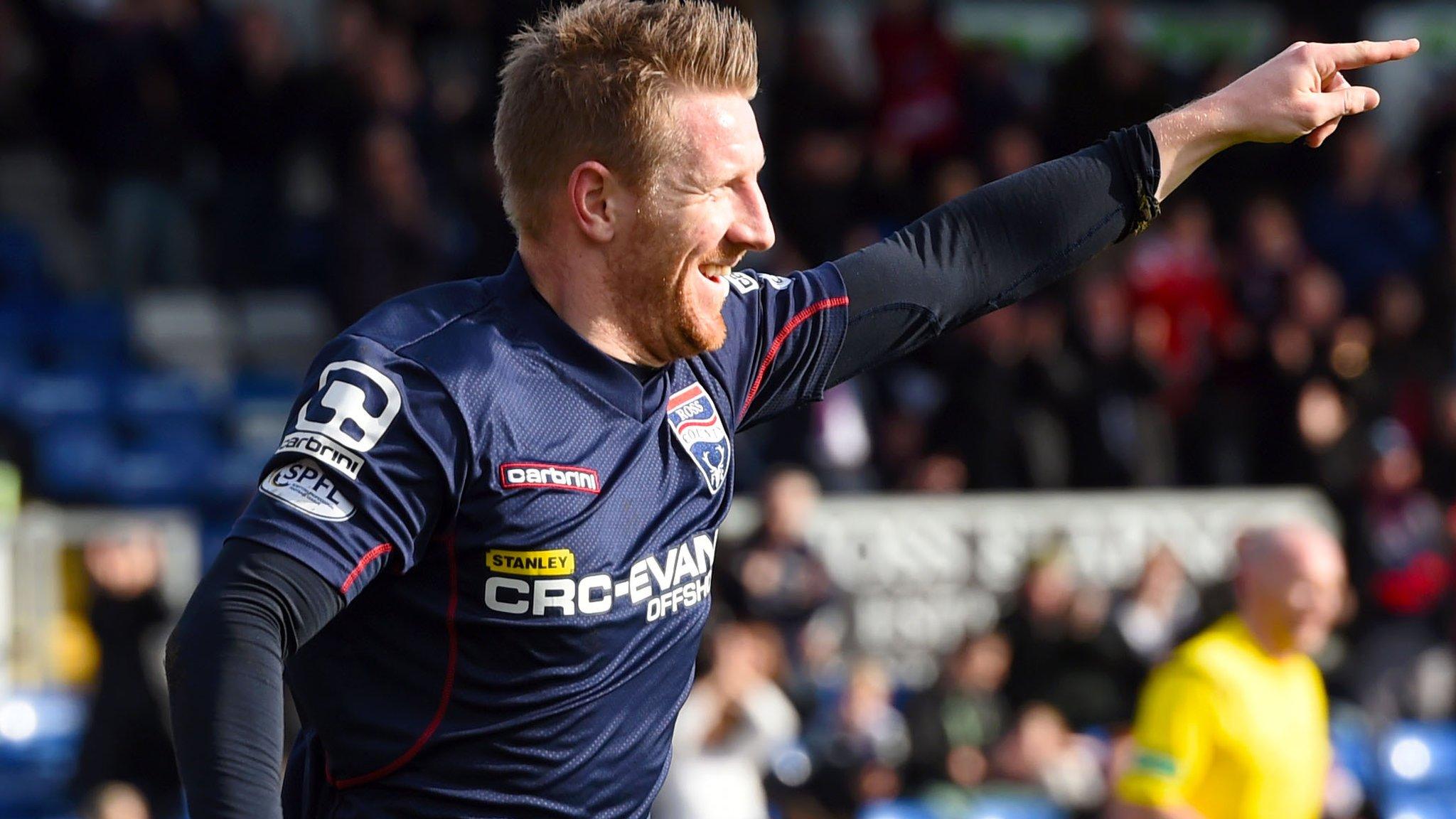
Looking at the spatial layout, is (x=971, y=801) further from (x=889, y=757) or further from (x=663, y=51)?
(x=663, y=51)

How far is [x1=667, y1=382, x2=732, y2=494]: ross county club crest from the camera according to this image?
261 cm

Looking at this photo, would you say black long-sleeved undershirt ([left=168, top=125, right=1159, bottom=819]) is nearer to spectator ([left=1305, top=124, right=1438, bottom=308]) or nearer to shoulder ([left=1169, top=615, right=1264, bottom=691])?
shoulder ([left=1169, top=615, right=1264, bottom=691])

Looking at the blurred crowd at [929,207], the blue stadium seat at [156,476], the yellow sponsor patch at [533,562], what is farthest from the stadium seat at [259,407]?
the yellow sponsor patch at [533,562]

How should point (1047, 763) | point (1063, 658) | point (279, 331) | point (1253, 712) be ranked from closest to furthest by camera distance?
1. point (1253, 712)
2. point (1047, 763)
3. point (1063, 658)
4. point (279, 331)

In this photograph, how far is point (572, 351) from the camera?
249 cm

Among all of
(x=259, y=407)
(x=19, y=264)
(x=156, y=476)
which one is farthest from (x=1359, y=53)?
(x=19, y=264)

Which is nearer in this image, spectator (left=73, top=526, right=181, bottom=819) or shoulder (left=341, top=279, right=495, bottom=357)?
shoulder (left=341, top=279, right=495, bottom=357)

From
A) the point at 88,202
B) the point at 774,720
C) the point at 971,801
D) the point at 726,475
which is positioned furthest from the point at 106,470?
the point at 726,475

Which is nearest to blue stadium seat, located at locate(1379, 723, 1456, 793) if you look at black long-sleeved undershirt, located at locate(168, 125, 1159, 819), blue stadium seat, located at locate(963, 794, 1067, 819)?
blue stadium seat, located at locate(963, 794, 1067, 819)

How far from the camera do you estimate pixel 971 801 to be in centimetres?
849

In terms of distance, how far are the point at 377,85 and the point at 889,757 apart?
5.00 metres

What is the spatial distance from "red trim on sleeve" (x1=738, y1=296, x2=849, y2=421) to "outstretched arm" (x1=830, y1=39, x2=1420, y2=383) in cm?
3

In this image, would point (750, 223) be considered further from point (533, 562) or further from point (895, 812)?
point (895, 812)

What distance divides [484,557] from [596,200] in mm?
499
